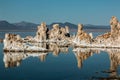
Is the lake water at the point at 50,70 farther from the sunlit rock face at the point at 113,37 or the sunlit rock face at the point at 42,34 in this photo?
the sunlit rock face at the point at 42,34

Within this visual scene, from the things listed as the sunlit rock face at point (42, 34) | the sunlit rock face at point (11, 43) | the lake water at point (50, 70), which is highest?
the sunlit rock face at point (42, 34)

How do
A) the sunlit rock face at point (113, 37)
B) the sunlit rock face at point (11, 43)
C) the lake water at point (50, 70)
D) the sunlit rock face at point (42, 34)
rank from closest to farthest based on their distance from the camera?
1. the lake water at point (50, 70)
2. the sunlit rock face at point (11, 43)
3. the sunlit rock face at point (113, 37)
4. the sunlit rock face at point (42, 34)

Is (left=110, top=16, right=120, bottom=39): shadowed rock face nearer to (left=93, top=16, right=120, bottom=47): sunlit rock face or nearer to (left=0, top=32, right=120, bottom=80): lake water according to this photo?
(left=93, top=16, right=120, bottom=47): sunlit rock face

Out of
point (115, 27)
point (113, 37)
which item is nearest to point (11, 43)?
point (113, 37)

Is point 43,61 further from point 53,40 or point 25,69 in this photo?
point 53,40

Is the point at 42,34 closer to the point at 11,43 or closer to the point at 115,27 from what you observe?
the point at 115,27

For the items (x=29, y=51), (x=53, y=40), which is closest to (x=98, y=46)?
(x=29, y=51)

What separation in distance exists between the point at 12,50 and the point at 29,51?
5.40 meters

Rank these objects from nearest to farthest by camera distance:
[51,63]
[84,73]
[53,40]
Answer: [84,73]
[51,63]
[53,40]

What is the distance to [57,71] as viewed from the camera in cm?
7725

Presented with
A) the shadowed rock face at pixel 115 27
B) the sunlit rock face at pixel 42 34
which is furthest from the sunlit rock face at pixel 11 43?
the sunlit rock face at pixel 42 34

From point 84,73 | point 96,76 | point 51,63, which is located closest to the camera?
point 96,76

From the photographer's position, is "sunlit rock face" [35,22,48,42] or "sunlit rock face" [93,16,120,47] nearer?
"sunlit rock face" [93,16,120,47]

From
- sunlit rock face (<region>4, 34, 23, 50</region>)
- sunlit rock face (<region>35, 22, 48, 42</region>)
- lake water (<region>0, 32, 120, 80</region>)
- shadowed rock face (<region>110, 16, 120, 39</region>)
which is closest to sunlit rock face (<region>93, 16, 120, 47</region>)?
shadowed rock face (<region>110, 16, 120, 39</region>)
